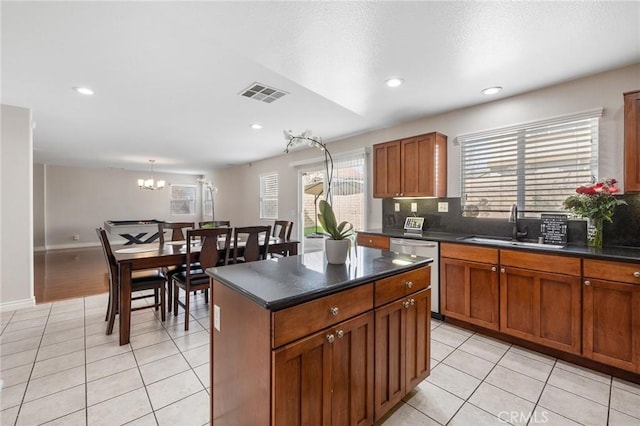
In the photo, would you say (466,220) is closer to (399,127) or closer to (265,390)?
(399,127)

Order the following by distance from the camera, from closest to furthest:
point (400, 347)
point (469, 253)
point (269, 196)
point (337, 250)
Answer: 1. point (400, 347)
2. point (337, 250)
3. point (469, 253)
4. point (269, 196)

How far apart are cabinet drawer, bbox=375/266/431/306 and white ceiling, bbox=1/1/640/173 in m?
1.64

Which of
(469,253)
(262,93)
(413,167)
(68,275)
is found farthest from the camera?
(68,275)

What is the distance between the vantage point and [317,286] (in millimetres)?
1285

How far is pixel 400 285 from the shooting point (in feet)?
5.41

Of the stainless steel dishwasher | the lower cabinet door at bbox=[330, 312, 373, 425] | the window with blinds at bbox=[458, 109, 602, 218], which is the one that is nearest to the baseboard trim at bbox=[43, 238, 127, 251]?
the stainless steel dishwasher

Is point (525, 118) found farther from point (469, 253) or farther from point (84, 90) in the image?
point (84, 90)

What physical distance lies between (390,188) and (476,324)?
189cm

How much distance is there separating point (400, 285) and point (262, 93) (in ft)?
8.06

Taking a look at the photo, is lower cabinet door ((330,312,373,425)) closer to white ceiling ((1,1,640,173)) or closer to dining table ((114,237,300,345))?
white ceiling ((1,1,640,173))

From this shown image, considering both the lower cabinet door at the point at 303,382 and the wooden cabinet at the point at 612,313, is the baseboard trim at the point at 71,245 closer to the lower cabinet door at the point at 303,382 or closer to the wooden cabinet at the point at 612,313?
the lower cabinet door at the point at 303,382

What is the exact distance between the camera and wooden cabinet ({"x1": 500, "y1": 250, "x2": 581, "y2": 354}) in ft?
7.13

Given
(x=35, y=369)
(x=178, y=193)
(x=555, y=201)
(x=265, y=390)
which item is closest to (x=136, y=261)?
(x=35, y=369)
